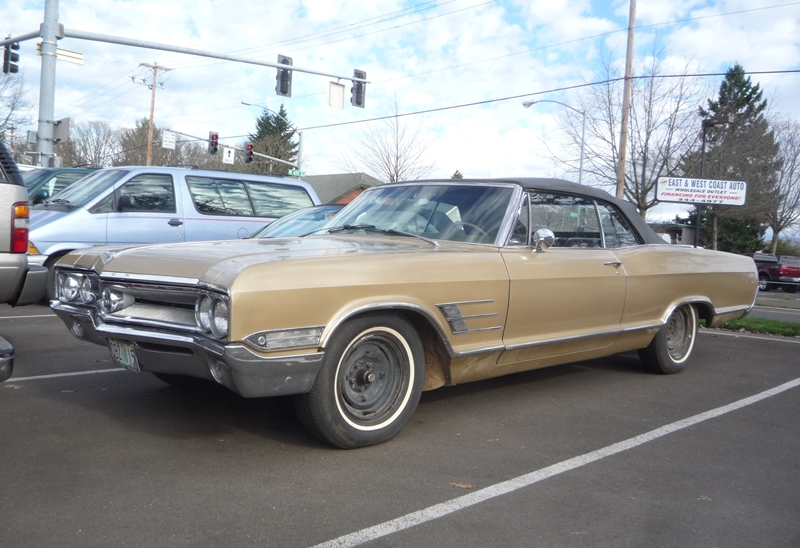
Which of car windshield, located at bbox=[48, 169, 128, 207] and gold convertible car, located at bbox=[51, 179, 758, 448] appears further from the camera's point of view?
car windshield, located at bbox=[48, 169, 128, 207]

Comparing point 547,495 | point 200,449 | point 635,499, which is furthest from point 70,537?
point 635,499

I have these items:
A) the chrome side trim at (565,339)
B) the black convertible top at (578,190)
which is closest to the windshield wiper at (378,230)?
the black convertible top at (578,190)

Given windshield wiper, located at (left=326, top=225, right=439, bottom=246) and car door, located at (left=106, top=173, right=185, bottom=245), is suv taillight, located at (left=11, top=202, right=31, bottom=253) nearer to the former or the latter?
windshield wiper, located at (left=326, top=225, right=439, bottom=246)

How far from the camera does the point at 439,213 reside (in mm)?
5102

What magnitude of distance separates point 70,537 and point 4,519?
1.15 ft

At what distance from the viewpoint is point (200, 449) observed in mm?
3816

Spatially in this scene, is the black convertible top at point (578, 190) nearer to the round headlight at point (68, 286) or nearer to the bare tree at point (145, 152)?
the round headlight at point (68, 286)

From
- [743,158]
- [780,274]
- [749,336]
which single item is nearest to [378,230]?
[749,336]

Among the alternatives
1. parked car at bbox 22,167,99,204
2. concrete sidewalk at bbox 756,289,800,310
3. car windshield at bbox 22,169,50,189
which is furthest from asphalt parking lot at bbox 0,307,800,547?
concrete sidewalk at bbox 756,289,800,310

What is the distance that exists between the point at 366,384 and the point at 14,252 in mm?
2709

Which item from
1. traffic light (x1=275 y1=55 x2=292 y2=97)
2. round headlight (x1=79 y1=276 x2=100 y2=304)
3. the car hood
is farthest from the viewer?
traffic light (x1=275 y1=55 x2=292 y2=97)

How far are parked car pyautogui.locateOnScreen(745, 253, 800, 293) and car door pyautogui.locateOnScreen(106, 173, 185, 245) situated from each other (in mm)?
25500

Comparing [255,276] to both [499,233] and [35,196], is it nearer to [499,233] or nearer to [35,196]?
[499,233]

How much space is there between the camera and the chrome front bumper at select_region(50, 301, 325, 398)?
Answer: 3.36 meters
